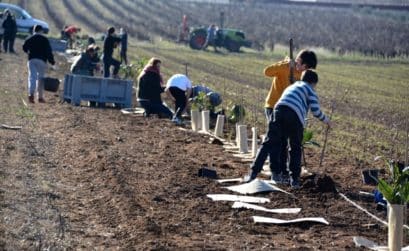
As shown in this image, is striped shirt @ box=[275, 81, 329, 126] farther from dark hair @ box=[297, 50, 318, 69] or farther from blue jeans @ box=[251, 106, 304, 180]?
dark hair @ box=[297, 50, 318, 69]

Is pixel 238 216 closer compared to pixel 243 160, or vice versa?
pixel 238 216

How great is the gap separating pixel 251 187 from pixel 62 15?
56.8 metres

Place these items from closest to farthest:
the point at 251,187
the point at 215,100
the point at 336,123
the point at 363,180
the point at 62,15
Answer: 1. the point at 251,187
2. the point at 363,180
3. the point at 215,100
4. the point at 336,123
5. the point at 62,15

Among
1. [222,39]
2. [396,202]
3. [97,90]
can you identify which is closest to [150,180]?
[396,202]

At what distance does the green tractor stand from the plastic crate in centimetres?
3108

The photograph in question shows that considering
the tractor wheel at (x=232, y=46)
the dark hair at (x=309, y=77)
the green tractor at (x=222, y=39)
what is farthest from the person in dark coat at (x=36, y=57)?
the tractor wheel at (x=232, y=46)

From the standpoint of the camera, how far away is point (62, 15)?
6756 cm

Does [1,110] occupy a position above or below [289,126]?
below

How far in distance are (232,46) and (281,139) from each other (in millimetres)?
41556

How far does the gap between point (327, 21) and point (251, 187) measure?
56.9m

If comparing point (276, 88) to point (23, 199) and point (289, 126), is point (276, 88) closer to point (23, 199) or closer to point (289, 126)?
point (289, 126)

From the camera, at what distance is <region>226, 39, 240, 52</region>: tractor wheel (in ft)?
177

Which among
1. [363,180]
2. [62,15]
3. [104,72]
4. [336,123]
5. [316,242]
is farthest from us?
[62,15]

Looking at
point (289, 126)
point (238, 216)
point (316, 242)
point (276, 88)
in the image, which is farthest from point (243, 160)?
point (316, 242)
